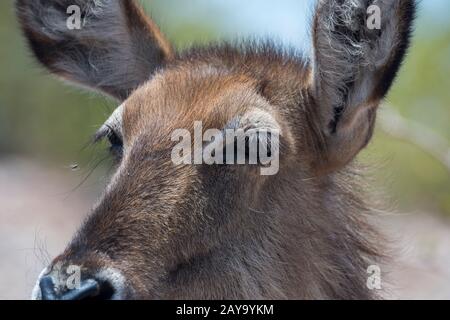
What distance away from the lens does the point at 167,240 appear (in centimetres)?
659

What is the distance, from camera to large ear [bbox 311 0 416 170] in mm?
7000

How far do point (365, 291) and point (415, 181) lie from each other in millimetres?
14477

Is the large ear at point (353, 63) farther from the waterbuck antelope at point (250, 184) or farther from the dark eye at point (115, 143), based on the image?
the dark eye at point (115, 143)

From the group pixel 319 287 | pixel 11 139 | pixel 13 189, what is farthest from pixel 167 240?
pixel 11 139

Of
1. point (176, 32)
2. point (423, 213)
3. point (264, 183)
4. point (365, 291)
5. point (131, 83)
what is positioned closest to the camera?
point (264, 183)

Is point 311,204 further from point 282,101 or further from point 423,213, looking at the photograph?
point 423,213

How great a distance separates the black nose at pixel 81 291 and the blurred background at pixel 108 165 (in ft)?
4.29

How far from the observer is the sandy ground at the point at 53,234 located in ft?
32.9

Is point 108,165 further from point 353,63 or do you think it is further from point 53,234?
point 53,234

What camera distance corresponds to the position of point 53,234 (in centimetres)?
1869

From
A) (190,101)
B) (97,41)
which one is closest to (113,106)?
(97,41)

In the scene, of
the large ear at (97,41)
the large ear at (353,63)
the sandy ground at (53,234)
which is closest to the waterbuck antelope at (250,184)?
the large ear at (353,63)

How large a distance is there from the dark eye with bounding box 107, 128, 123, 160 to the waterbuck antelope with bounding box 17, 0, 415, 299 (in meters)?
0.01

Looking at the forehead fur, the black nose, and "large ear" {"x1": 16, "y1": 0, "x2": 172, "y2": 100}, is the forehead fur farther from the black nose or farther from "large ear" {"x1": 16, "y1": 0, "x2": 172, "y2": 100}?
the black nose
